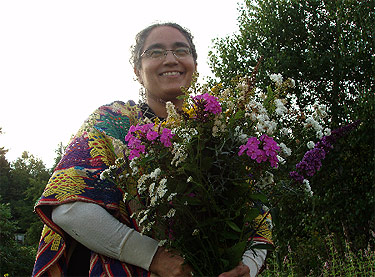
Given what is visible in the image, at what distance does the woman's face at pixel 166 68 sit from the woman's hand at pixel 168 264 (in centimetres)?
89

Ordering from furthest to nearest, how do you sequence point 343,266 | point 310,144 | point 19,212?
point 19,212
point 343,266
point 310,144

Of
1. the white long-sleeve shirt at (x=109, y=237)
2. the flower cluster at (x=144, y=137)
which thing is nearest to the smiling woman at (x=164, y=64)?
the flower cluster at (x=144, y=137)

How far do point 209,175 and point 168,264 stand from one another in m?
0.42

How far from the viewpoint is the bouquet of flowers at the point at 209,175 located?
1.29 m

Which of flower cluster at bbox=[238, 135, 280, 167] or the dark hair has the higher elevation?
the dark hair

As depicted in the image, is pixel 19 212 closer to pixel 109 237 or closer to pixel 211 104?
pixel 109 237

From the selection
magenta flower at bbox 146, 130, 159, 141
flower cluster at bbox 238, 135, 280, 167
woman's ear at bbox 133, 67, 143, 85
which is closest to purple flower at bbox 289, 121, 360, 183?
flower cluster at bbox 238, 135, 280, 167

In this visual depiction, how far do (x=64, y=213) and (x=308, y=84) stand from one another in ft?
33.0

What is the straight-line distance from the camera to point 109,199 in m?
1.64

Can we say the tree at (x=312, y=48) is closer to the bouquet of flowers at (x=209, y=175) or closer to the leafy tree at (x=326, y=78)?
the leafy tree at (x=326, y=78)

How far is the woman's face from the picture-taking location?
2.03 m

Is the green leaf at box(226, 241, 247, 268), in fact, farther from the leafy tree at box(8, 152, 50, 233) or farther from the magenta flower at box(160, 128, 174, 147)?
the leafy tree at box(8, 152, 50, 233)

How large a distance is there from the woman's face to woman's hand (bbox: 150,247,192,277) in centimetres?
89

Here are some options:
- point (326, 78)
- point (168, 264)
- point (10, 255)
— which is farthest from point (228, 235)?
point (10, 255)
